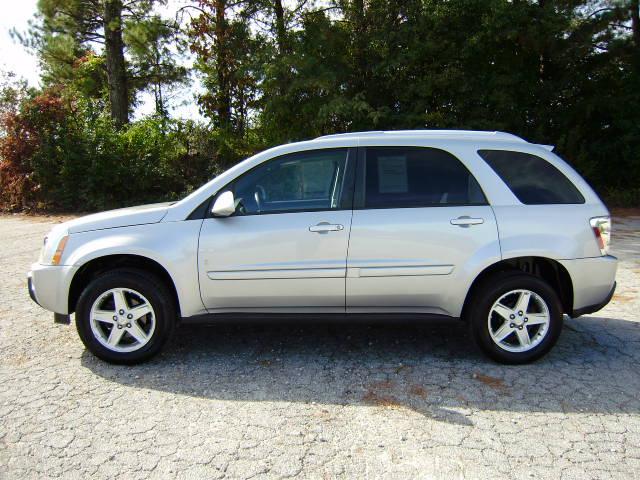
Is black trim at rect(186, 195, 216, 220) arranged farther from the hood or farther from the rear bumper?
the rear bumper

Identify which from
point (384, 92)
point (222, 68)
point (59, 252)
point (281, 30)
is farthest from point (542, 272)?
point (222, 68)

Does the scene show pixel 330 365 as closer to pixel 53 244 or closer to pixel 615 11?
pixel 53 244

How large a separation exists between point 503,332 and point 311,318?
57.9 inches

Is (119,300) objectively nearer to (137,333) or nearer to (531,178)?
(137,333)

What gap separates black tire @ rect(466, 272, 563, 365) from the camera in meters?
3.86

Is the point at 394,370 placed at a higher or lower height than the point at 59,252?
lower

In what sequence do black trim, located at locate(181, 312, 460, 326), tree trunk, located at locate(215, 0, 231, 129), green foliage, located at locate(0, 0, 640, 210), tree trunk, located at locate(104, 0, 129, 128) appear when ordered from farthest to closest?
tree trunk, located at locate(104, 0, 129, 128), tree trunk, located at locate(215, 0, 231, 129), green foliage, located at locate(0, 0, 640, 210), black trim, located at locate(181, 312, 460, 326)

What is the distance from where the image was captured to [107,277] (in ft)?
12.9

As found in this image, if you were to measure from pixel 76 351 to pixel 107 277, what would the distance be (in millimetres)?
919

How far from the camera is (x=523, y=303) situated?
3.90 m

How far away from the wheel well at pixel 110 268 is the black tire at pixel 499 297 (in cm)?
231

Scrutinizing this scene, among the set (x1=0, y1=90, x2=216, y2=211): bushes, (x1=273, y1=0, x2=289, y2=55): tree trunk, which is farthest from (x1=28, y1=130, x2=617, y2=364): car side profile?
(x1=273, y1=0, x2=289, y2=55): tree trunk

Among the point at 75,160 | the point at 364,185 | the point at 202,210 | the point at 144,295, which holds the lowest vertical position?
the point at 144,295

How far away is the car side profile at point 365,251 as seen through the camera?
152 inches
